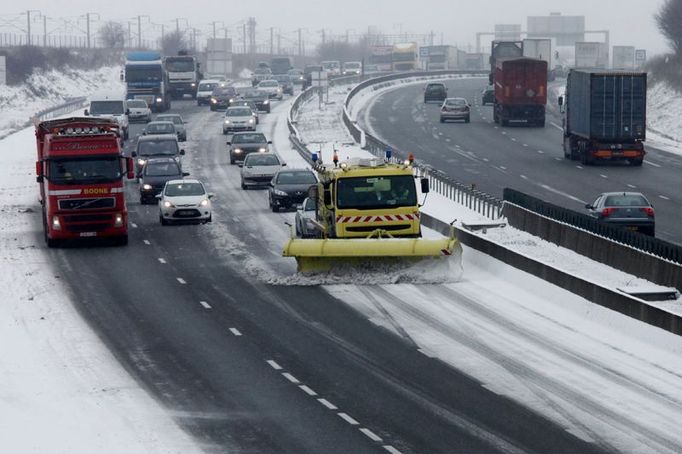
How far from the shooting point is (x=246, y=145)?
6338 cm

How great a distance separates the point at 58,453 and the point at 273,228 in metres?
24.0

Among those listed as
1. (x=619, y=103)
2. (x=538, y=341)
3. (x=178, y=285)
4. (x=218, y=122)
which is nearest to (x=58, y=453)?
(x=538, y=341)

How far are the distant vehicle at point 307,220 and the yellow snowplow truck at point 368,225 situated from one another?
3.11 meters

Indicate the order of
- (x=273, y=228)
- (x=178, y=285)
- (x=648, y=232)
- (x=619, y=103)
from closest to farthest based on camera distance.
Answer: (x=178, y=285) → (x=648, y=232) → (x=273, y=228) → (x=619, y=103)

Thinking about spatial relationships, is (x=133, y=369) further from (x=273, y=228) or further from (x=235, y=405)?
(x=273, y=228)

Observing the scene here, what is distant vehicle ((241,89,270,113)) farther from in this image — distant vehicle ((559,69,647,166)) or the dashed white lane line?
the dashed white lane line

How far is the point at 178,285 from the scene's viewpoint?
3247 cm

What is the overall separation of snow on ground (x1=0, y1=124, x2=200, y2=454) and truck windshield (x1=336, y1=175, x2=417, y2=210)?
6.39 m

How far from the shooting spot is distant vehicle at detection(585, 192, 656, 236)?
120 feet

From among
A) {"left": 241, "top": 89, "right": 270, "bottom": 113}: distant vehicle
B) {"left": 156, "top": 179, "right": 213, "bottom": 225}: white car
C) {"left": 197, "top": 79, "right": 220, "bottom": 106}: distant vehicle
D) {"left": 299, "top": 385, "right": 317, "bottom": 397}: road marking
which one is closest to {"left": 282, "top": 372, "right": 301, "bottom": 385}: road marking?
{"left": 299, "top": 385, "right": 317, "bottom": 397}: road marking

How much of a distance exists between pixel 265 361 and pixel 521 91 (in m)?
60.6

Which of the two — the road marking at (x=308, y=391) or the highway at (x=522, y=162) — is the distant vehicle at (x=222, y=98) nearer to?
the highway at (x=522, y=162)

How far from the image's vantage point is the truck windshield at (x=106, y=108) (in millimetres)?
76062

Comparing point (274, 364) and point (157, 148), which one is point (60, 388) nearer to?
point (274, 364)
